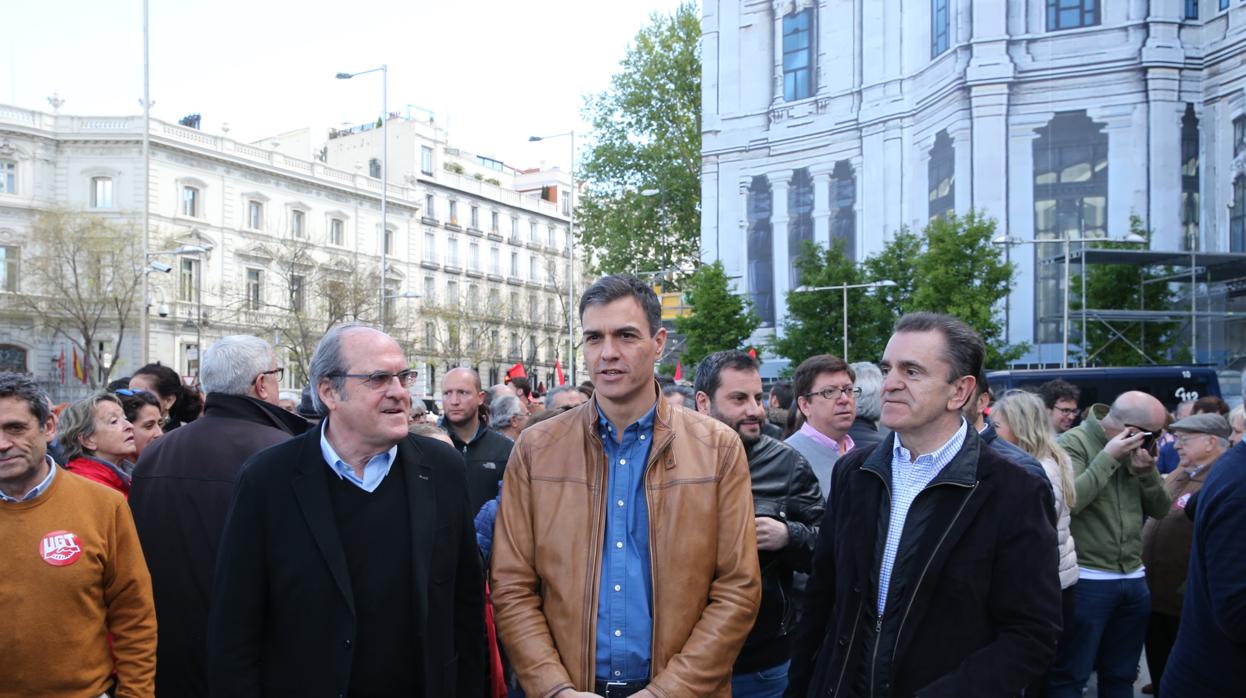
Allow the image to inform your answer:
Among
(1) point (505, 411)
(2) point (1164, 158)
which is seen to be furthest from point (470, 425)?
(2) point (1164, 158)

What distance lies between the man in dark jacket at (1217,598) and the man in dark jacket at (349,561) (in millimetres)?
2320

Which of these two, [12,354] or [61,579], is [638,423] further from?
[12,354]

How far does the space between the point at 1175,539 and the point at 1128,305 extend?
2705 cm

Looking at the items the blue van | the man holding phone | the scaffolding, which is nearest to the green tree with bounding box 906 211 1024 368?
the scaffolding

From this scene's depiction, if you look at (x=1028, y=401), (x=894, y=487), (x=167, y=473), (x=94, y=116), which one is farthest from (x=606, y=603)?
(x=94, y=116)

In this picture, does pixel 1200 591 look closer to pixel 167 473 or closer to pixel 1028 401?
pixel 1028 401

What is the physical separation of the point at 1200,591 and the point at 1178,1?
34.7 m

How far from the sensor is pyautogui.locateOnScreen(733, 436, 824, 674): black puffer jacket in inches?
151

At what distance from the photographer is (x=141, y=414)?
5832 mm

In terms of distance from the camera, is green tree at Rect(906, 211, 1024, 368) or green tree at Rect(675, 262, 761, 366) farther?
green tree at Rect(675, 262, 761, 366)

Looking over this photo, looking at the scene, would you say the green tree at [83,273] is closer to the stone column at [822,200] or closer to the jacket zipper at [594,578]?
the stone column at [822,200]

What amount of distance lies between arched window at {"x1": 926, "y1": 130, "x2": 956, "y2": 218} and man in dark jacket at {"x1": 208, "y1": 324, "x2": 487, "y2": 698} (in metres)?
32.9

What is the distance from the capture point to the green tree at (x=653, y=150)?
4662 centimetres

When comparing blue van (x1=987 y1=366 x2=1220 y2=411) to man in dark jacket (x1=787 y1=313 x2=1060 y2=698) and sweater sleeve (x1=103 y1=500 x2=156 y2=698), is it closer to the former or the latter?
man in dark jacket (x1=787 y1=313 x2=1060 y2=698)
